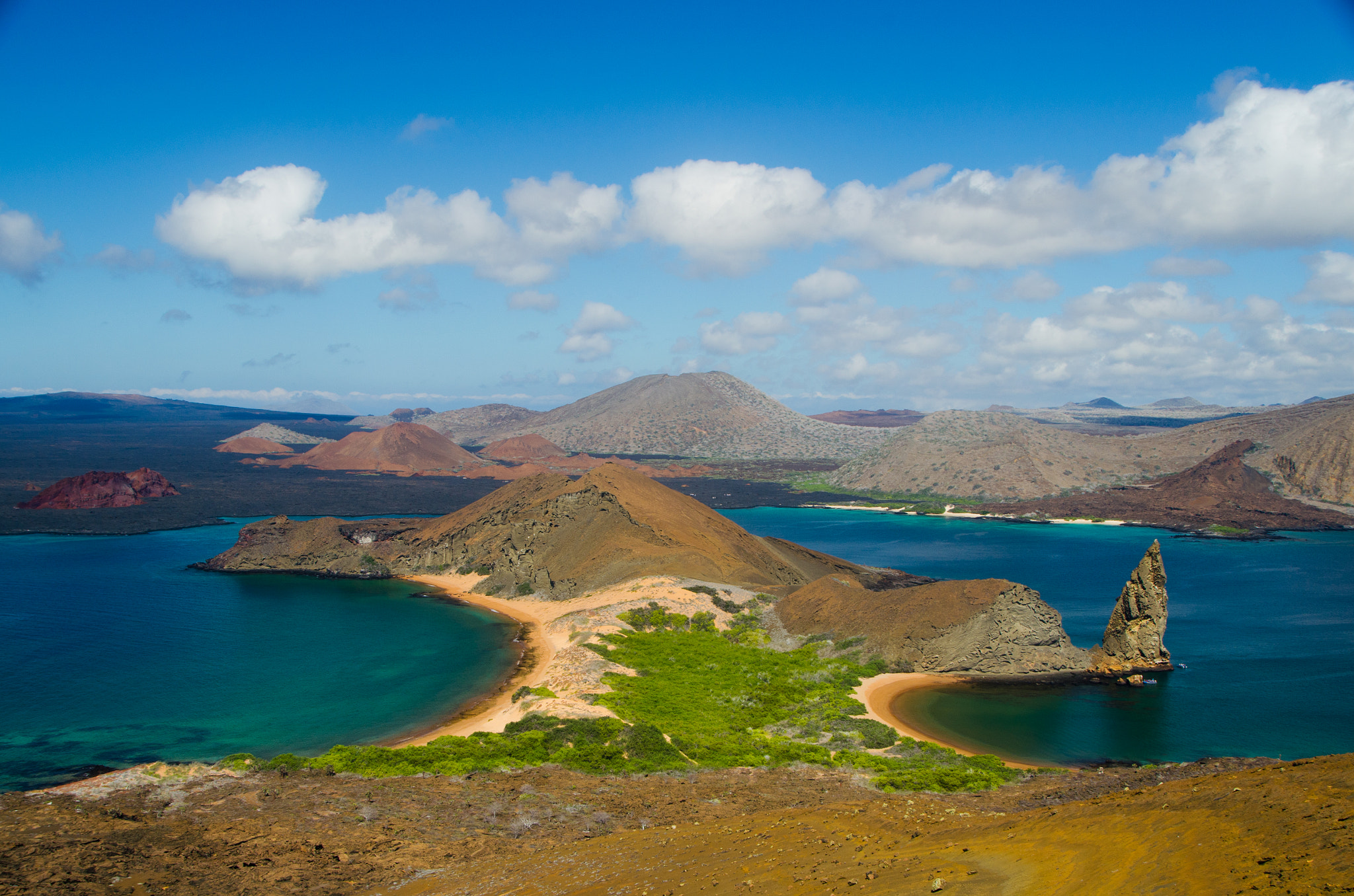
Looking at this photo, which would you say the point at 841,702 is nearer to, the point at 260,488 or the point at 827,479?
the point at 260,488

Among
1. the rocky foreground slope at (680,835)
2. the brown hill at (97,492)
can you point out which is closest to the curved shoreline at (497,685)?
the rocky foreground slope at (680,835)

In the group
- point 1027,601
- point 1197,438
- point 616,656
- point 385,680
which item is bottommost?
point 385,680

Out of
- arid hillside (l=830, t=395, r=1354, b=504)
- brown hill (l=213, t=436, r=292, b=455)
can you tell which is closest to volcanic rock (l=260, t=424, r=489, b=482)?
brown hill (l=213, t=436, r=292, b=455)

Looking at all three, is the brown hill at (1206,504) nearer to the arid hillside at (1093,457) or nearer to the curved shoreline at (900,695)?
the arid hillside at (1093,457)

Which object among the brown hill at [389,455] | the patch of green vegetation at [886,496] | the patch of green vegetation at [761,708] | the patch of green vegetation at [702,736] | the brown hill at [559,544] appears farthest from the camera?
the brown hill at [389,455]

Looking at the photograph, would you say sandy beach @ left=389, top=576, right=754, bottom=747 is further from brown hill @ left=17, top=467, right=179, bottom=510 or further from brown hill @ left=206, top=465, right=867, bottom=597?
brown hill @ left=17, top=467, right=179, bottom=510

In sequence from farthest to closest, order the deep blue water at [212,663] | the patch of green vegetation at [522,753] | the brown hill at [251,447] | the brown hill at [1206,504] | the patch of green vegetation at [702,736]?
the brown hill at [251,447]
the brown hill at [1206,504]
the deep blue water at [212,663]
the patch of green vegetation at [702,736]
the patch of green vegetation at [522,753]

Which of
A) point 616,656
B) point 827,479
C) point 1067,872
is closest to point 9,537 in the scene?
point 616,656
